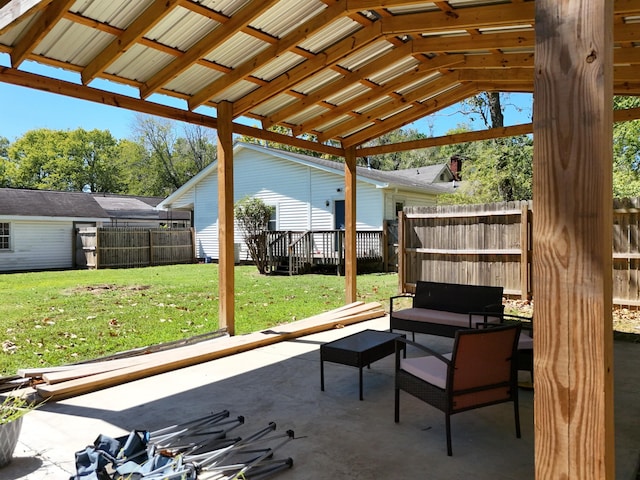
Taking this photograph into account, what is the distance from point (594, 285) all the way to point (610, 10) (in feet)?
2.81

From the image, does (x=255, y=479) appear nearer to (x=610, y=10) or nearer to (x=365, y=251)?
(x=610, y=10)

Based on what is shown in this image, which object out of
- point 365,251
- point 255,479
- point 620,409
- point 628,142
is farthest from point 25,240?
point 628,142

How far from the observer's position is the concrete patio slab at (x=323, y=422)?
9.82ft

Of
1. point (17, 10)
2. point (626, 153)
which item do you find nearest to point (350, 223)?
point (17, 10)

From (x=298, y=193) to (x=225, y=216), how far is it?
40.0ft

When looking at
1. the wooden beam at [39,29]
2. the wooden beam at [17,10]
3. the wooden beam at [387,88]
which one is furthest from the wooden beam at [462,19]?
the wooden beam at [17,10]

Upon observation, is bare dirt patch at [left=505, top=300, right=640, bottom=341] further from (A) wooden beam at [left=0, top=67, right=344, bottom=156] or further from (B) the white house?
(B) the white house

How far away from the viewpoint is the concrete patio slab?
2.99 meters

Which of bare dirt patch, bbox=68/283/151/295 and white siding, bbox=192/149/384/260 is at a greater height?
white siding, bbox=192/149/384/260

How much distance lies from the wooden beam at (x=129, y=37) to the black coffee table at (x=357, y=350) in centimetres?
360

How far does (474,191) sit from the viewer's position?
1750 centimetres

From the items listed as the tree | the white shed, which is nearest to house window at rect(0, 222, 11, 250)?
the white shed

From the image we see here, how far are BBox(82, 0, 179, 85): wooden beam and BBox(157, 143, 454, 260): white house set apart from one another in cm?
1197

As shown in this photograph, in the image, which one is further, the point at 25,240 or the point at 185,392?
the point at 25,240
